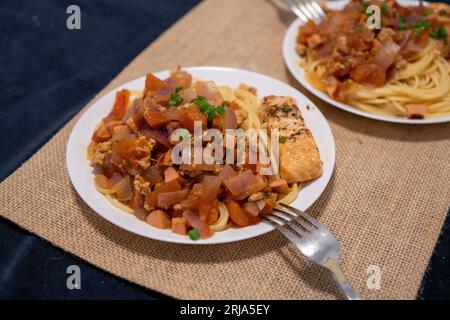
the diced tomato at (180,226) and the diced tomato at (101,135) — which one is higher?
the diced tomato at (101,135)

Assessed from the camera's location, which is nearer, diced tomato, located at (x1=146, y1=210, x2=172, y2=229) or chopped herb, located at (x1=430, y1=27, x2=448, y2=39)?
diced tomato, located at (x1=146, y1=210, x2=172, y2=229)

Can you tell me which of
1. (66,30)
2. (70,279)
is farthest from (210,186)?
(66,30)

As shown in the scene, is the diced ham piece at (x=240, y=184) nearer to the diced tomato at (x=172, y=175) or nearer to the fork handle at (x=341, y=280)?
the diced tomato at (x=172, y=175)

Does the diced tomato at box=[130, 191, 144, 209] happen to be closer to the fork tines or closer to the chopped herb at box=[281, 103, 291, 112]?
the fork tines

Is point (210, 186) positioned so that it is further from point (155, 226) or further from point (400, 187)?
point (400, 187)

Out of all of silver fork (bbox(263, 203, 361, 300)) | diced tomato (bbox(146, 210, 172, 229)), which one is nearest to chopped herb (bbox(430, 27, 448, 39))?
silver fork (bbox(263, 203, 361, 300))

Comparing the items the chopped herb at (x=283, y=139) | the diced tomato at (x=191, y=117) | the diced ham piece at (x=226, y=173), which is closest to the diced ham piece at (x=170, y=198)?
the diced ham piece at (x=226, y=173)
